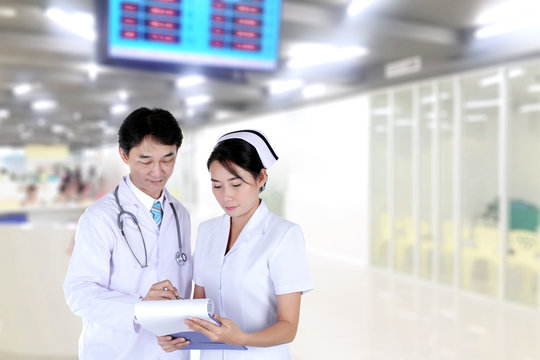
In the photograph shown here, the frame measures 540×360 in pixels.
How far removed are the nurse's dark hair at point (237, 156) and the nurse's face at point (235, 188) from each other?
0.01 metres

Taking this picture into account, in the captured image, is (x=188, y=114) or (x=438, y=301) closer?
(x=438, y=301)

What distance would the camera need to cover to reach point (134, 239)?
5.46 feet

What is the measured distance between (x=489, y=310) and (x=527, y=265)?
0.73m

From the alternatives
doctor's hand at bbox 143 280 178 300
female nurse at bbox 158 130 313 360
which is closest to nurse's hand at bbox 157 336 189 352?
female nurse at bbox 158 130 313 360

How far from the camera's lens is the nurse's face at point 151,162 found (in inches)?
63.8

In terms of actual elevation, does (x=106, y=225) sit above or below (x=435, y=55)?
below

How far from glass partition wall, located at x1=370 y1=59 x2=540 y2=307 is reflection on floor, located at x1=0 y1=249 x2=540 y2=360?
0.45m

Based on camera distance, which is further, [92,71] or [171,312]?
[92,71]

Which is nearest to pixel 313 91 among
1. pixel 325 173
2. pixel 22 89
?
pixel 325 173

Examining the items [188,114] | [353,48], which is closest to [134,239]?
[353,48]

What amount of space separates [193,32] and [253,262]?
2.01m

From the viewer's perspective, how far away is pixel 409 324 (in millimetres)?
5465

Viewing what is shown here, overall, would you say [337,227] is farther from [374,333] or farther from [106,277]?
[106,277]

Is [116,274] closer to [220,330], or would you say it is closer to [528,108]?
[220,330]
